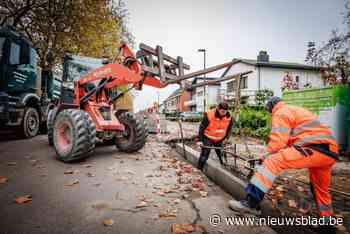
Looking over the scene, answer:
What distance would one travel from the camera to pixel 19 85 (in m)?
7.17

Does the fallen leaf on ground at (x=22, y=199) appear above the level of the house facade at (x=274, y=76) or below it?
below

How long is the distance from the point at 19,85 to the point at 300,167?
8.96 m

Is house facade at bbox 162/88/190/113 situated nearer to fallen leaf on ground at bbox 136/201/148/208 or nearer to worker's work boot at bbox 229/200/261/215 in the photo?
fallen leaf on ground at bbox 136/201/148/208

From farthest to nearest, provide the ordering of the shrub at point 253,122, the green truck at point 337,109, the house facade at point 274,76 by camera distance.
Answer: the house facade at point 274,76 → the shrub at point 253,122 → the green truck at point 337,109

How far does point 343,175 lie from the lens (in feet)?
13.4

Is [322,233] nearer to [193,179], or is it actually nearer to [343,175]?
[193,179]

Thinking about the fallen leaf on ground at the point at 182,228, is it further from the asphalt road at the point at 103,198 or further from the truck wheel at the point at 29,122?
the truck wheel at the point at 29,122

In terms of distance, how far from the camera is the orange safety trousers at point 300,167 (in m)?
2.13

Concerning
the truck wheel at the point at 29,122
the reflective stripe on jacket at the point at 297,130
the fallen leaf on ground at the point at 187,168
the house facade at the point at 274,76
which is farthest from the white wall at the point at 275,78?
the reflective stripe on jacket at the point at 297,130

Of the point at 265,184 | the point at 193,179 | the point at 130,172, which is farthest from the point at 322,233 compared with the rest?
the point at 130,172

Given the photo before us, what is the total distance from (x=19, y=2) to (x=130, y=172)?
1417cm

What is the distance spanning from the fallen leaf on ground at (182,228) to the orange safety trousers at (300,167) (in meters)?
0.88

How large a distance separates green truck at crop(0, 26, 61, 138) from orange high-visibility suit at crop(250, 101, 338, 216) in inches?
316

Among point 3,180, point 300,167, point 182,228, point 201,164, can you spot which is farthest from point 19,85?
point 300,167
